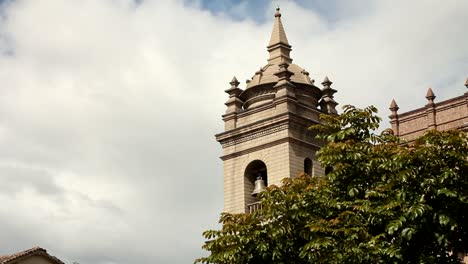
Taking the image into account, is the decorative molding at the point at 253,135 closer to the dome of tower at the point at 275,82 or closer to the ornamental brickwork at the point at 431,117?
the dome of tower at the point at 275,82

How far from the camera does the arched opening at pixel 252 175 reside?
30266 mm

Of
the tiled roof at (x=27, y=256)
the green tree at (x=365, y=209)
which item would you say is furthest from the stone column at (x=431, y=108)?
the tiled roof at (x=27, y=256)

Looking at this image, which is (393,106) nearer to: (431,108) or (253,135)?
(431,108)

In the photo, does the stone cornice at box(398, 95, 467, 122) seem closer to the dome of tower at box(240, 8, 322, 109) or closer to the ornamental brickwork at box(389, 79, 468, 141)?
the ornamental brickwork at box(389, 79, 468, 141)

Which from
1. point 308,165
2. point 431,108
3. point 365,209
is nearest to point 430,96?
point 431,108

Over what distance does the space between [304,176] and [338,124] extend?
1.57 metres

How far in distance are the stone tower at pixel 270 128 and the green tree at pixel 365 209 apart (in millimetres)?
9769

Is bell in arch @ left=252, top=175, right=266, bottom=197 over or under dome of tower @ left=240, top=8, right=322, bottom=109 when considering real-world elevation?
under

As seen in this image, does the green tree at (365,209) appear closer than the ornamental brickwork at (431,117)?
Yes

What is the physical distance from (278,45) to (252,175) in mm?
5628

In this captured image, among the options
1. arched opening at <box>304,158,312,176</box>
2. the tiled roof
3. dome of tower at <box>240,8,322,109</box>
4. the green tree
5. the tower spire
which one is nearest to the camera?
the green tree

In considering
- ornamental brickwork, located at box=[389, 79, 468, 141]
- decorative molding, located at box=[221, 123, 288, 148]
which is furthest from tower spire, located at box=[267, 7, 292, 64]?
ornamental brickwork, located at box=[389, 79, 468, 141]

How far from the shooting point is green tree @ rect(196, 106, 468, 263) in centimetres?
1714

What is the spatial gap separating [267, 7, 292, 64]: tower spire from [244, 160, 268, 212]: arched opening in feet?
14.4
